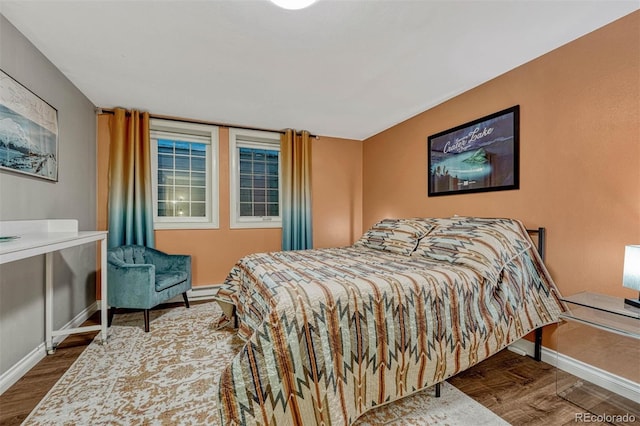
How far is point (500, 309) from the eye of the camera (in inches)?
70.7

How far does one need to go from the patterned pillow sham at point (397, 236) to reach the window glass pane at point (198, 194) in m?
2.27

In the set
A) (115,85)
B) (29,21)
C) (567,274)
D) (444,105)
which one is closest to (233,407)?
(567,274)

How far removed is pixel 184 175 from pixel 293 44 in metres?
2.49

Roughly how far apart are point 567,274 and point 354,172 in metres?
3.04

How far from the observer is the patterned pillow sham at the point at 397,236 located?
2.54 metres

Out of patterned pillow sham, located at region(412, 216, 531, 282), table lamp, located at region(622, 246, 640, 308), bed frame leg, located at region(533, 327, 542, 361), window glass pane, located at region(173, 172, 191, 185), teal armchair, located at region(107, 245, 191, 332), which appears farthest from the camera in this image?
window glass pane, located at region(173, 172, 191, 185)

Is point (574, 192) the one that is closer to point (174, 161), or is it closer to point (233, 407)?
point (233, 407)

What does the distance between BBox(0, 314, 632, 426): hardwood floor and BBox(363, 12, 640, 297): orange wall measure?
2.21ft

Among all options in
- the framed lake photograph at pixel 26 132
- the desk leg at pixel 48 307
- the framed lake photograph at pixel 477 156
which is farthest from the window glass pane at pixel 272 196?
the desk leg at pixel 48 307

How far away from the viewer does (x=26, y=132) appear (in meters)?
1.92

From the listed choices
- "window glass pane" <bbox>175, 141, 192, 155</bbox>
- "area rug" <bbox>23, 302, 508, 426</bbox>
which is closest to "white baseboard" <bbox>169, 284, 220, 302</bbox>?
"area rug" <bbox>23, 302, 508, 426</bbox>

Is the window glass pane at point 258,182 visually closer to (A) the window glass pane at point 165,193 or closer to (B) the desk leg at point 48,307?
(A) the window glass pane at point 165,193

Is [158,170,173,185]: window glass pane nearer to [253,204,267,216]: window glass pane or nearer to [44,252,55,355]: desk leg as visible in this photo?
[253,204,267,216]: window glass pane

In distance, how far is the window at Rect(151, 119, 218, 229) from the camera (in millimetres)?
3525
